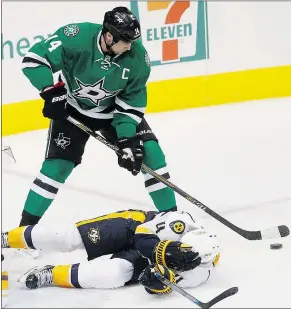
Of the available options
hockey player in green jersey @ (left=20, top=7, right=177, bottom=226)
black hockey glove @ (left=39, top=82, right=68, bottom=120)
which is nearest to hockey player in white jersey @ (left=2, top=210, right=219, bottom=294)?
hockey player in green jersey @ (left=20, top=7, right=177, bottom=226)

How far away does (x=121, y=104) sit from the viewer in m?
3.27

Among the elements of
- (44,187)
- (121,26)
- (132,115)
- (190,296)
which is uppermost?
(121,26)

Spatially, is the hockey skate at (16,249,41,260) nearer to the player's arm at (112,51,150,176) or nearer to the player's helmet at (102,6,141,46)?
the player's arm at (112,51,150,176)

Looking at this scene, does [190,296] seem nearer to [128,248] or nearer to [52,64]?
[128,248]

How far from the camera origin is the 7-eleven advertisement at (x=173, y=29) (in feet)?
17.6

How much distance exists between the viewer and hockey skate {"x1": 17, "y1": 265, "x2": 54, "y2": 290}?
113 inches

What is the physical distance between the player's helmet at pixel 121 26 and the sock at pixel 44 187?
0.57 metres

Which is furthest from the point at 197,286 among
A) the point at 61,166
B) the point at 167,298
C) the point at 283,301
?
the point at 61,166

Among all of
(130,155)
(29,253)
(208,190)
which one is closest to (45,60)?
(130,155)

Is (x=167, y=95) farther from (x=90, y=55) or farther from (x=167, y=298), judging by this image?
(x=167, y=298)

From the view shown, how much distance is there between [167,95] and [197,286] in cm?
284

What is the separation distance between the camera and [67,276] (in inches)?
113

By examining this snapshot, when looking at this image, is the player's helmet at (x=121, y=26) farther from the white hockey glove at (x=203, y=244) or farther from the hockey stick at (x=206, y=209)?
the white hockey glove at (x=203, y=244)

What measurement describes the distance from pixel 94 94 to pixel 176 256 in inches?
34.0
